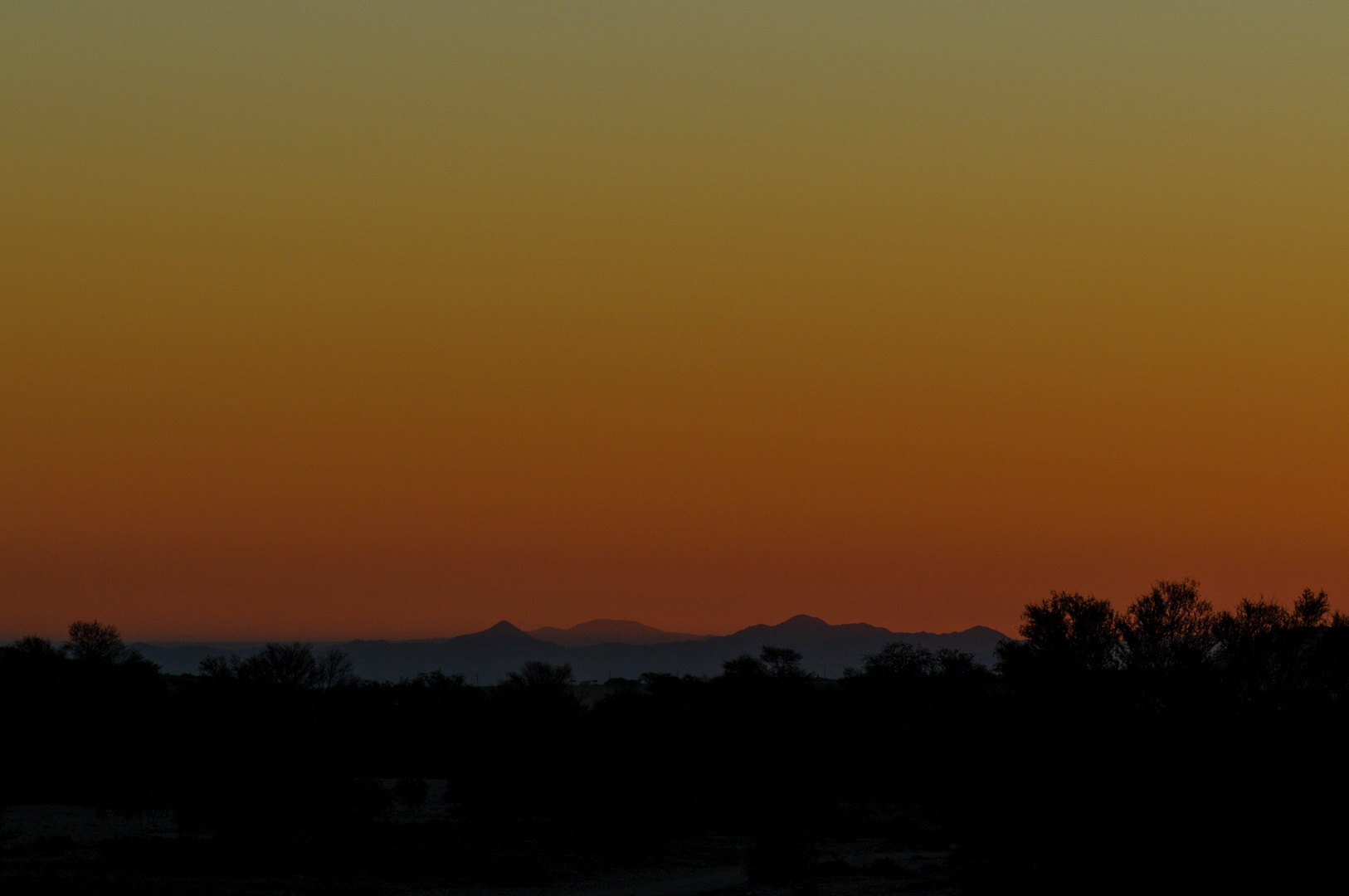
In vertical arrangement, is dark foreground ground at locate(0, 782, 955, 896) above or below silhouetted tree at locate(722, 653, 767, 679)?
below

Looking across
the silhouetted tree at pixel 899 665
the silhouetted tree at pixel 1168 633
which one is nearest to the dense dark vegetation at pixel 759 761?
the silhouetted tree at pixel 1168 633

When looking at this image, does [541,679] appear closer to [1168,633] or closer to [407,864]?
[407,864]

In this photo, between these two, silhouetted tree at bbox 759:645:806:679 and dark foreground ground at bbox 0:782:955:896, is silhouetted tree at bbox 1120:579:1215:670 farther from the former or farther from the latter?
silhouetted tree at bbox 759:645:806:679

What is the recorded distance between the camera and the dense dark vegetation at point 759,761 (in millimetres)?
25391

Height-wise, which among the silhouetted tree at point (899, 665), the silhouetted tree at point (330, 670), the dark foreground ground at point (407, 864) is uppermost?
the silhouetted tree at point (330, 670)

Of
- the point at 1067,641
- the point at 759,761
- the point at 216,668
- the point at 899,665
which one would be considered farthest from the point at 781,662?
the point at 1067,641

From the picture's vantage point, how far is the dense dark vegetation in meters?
25.4

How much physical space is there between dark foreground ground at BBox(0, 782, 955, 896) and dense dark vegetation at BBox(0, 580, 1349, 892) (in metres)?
0.21

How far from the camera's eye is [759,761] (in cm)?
6956

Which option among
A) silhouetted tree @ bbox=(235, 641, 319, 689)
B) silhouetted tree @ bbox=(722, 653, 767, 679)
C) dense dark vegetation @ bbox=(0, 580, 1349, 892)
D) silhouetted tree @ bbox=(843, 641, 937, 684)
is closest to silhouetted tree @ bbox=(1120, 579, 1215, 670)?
dense dark vegetation @ bbox=(0, 580, 1349, 892)

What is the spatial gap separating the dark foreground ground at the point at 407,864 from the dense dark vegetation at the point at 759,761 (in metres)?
0.21

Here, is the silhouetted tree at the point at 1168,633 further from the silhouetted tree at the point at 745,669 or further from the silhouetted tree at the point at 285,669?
the silhouetted tree at the point at 745,669

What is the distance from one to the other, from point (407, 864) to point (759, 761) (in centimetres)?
2973

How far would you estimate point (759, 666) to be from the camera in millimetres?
78438
